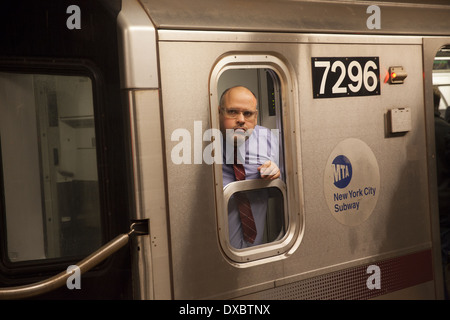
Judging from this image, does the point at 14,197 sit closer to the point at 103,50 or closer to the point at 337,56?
the point at 103,50

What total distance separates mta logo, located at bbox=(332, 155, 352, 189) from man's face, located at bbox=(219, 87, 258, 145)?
579 mm

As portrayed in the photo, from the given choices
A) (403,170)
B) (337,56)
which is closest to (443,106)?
(403,170)

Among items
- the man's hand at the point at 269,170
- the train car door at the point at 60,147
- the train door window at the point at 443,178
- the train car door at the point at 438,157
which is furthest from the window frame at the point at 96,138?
the train door window at the point at 443,178

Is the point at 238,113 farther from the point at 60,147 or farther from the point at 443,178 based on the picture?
the point at 443,178

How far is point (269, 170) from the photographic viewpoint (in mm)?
3166

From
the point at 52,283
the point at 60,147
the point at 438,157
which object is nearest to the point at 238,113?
the point at 60,147

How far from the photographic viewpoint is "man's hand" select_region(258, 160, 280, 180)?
10.3 ft

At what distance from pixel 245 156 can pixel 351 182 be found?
70 cm

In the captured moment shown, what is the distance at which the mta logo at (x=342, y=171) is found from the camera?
3379 mm

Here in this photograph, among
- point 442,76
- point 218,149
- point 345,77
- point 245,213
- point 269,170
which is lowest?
point 245,213

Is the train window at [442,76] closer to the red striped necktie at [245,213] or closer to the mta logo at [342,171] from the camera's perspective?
the mta logo at [342,171]

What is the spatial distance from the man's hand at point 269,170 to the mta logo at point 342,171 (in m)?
0.39

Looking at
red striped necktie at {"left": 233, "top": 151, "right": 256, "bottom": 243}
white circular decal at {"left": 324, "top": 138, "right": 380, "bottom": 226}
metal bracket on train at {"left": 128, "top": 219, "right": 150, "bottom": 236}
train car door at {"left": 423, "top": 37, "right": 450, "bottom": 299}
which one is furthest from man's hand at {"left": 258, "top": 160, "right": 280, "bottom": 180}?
train car door at {"left": 423, "top": 37, "right": 450, "bottom": 299}

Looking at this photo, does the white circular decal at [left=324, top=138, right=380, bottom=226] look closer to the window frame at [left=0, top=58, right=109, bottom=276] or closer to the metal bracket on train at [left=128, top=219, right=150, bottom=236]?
the metal bracket on train at [left=128, top=219, right=150, bottom=236]
